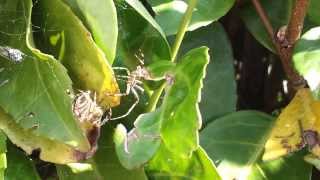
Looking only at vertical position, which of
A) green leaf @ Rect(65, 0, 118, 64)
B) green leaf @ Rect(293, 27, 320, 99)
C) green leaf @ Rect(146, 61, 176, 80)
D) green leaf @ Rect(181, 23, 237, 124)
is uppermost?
green leaf @ Rect(65, 0, 118, 64)

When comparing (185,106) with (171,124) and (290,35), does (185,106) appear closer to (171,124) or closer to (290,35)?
(171,124)

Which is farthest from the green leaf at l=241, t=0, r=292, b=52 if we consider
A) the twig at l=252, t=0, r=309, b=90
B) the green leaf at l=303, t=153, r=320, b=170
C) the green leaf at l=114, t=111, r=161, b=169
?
the green leaf at l=114, t=111, r=161, b=169

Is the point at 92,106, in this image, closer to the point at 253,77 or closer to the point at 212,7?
the point at 212,7

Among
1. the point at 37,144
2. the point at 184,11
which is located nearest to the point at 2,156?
the point at 37,144

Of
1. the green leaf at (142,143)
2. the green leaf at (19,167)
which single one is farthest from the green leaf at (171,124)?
the green leaf at (19,167)

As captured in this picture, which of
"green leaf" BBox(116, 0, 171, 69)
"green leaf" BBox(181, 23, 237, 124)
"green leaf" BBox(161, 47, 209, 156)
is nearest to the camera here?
"green leaf" BBox(161, 47, 209, 156)

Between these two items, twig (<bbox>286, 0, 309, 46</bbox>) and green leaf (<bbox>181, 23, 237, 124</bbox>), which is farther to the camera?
green leaf (<bbox>181, 23, 237, 124</bbox>)

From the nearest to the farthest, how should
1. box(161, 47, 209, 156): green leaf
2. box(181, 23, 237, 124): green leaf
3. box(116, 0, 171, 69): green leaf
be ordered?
1. box(161, 47, 209, 156): green leaf
2. box(116, 0, 171, 69): green leaf
3. box(181, 23, 237, 124): green leaf

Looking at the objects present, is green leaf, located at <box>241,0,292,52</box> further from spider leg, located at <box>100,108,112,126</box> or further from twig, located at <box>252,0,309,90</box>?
spider leg, located at <box>100,108,112,126</box>
